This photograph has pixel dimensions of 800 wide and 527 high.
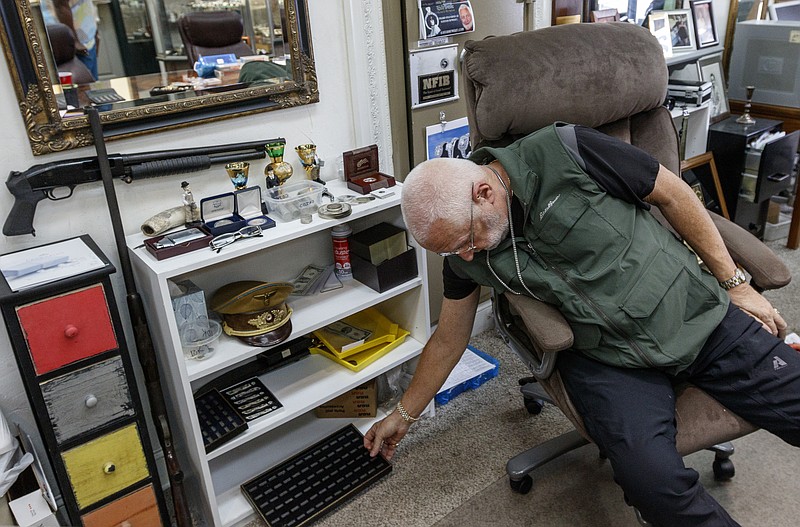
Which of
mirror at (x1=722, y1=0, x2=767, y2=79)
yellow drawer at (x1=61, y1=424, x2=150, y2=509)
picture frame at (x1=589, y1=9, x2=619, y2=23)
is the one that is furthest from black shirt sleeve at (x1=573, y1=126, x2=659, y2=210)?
mirror at (x1=722, y1=0, x2=767, y2=79)

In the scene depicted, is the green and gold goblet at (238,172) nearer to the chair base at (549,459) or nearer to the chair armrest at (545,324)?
the chair armrest at (545,324)

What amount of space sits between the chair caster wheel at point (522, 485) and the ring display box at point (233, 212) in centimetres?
95

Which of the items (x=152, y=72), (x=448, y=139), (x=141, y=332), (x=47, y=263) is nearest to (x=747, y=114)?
(x=448, y=139)

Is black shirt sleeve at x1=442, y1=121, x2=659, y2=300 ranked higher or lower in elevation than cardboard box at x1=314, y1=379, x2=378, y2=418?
higher

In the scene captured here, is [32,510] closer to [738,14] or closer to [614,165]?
[614,165]

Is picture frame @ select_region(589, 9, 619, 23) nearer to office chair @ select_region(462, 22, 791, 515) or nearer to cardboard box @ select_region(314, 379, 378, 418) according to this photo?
office chair @ select_region(462, 22, 791, 515)

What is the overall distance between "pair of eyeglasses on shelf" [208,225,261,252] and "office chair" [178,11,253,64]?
1.48 ft

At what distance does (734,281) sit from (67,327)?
4.81 feet

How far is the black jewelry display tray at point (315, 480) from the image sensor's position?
1642 mm

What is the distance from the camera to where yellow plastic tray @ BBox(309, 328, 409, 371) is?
1.84 m

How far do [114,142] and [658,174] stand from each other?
50.4 inches

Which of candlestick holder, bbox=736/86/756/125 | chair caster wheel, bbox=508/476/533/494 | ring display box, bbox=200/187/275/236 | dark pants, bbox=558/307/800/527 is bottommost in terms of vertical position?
chair caster wheel, bbox=508/476/533/494

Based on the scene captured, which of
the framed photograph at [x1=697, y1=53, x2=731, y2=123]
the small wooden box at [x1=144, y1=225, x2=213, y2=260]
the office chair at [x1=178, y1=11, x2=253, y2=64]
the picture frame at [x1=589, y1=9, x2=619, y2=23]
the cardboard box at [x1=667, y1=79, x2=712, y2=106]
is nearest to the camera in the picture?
the small wooden box at [x1=144, y1=225, x2=213, y2=260]

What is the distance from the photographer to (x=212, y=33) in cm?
158
